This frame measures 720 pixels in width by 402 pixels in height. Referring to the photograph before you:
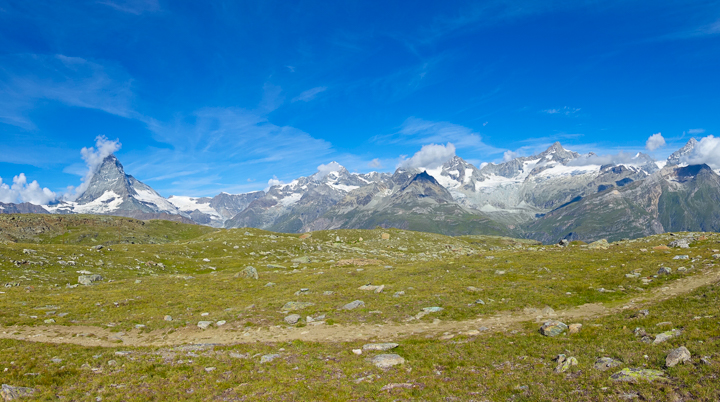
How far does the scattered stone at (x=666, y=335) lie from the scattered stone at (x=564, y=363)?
16.1 ft

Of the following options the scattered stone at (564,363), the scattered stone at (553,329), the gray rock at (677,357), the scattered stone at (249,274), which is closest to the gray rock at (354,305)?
the scattered stone at (553,329)

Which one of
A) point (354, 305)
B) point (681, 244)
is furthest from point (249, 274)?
point (681, 244)

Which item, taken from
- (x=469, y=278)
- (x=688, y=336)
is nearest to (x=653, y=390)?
(x=688, y=336)

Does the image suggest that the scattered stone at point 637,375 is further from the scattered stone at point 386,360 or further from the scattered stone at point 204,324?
the scattered stone at point 204,324

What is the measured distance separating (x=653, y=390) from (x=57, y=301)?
4937 centimetres

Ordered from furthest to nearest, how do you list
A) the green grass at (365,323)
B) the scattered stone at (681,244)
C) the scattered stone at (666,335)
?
the scattered stone at (681,244)
the scattered stone at (666,335)
the green grass at (365,323)

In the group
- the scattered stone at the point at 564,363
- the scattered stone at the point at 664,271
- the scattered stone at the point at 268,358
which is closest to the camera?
the scattered stone at the point at 564,363

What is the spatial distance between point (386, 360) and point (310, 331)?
910 centimetres

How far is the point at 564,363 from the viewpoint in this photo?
15.9 metres

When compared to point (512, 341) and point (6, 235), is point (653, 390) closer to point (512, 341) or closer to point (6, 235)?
A: point (512, 341)

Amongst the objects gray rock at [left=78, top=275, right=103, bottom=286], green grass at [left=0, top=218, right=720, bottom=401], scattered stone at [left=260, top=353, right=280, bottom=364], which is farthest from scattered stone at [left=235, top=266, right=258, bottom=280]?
scattered stone at [left=260, top=353, right=280, bottom=364]

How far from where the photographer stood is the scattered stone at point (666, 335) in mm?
16812

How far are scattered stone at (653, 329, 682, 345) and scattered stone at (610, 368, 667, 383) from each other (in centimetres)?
417

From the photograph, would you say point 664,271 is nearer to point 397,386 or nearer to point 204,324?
point 397,386
